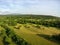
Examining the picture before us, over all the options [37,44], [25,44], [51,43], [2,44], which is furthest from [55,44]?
[2,44]

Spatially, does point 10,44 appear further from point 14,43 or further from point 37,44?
→ point 37,44

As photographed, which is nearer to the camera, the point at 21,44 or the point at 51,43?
the point at 21,44

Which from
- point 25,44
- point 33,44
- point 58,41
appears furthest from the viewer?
point 58,41

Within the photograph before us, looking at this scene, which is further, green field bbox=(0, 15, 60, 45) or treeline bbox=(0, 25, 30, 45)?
green field bbox=(0, 15, 60, 45)

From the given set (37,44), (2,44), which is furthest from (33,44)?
(2,44)

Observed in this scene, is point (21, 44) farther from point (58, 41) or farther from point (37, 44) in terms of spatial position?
point (58, 41)

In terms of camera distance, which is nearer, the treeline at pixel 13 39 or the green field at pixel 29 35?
the treeline at pixel 13 39

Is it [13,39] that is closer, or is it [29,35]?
[13,39]

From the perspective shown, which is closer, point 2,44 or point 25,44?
point 25,44

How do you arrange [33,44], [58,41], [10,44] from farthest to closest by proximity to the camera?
[58,41] → [33,44] → [10,44]
